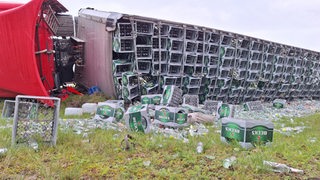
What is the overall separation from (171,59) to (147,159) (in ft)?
17.3

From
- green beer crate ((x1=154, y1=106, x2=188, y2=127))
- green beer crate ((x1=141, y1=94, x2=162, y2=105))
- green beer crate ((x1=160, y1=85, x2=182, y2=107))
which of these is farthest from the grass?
green beer crate ((x1=141, y1=94, x2=162, y2=105))

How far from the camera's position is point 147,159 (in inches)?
121

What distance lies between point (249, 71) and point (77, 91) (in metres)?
5.19

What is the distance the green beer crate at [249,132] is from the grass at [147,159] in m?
0.11

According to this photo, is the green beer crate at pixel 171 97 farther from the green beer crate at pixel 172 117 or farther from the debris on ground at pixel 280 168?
the debris on ground at pixel 280 168

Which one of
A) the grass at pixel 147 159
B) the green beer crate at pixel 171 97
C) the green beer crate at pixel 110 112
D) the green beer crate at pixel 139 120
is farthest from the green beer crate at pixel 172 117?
the grass at pixel 147 159

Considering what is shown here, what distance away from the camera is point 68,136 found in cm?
379

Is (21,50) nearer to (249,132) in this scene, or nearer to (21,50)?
(21,50)

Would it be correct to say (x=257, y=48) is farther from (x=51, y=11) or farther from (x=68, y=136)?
(x=68, y=136)

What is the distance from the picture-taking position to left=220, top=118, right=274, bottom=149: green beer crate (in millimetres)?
3566

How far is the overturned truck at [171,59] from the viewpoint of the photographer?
752 cm

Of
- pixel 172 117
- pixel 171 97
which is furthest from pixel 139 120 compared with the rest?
pixel 171 97

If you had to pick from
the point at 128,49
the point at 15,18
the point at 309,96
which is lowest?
the point at 309,96

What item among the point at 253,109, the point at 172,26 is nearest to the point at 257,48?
the point at 253,109
